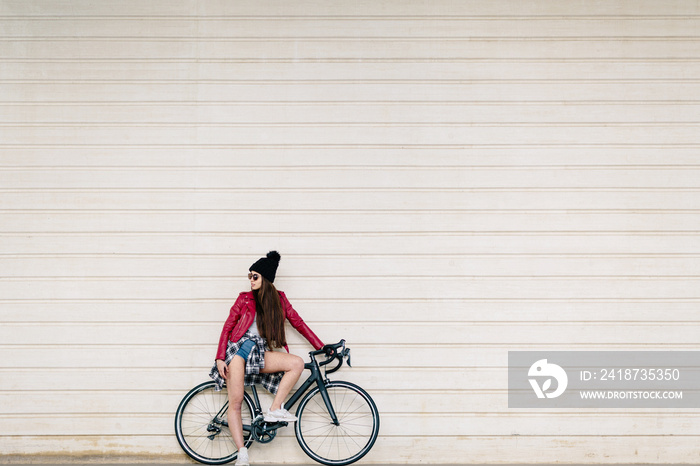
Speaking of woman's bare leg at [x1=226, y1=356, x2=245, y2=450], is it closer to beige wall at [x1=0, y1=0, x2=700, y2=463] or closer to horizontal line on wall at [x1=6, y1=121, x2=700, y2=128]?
beige wall at [x1=0, y1=0, x2=700, y2=463]

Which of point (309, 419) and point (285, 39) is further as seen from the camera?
point (285, 39)

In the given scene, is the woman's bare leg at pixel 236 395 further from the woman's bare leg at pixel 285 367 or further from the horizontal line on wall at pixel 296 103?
the horizontal line on wall at pixel 296 103

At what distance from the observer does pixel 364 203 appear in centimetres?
477

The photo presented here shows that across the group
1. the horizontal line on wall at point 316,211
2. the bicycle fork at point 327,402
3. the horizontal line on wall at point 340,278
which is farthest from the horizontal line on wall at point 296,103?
the bicycle fork at point 327,402

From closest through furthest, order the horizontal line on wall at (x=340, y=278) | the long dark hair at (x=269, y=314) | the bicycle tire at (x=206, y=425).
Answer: the long dark hair at (x=269, y=314), the bicycle tire at (x=206, y=425), the horizontal line on wall at (x=340, y=278)

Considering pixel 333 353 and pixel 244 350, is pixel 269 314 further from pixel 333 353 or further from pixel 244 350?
pixel 333 353

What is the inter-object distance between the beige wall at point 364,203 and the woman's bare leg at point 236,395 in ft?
1.27

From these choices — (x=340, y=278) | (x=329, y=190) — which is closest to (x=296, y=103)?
(x=329, y=190)

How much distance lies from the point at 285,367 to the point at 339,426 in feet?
2.36

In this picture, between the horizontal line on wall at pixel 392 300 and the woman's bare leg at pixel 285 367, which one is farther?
the horizontal line on wall at pixel 392 300

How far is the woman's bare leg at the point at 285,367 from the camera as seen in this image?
4387 mm

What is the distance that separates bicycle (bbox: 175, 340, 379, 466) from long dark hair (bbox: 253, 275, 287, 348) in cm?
32

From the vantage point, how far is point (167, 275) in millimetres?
4742

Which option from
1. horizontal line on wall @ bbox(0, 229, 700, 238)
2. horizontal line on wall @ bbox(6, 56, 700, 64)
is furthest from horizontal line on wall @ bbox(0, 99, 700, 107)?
horizontal line on wall @ bbox(0, 229, 700, 238)
